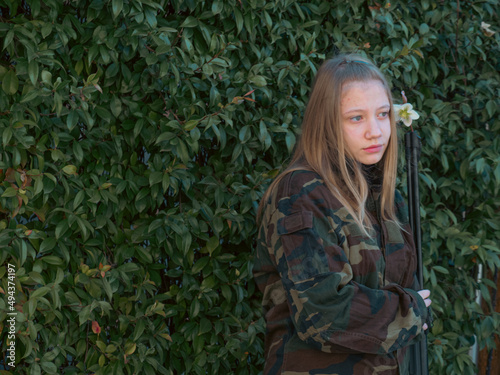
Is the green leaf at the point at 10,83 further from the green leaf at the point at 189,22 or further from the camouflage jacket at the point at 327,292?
the camouflage jacket at the point at 327,292

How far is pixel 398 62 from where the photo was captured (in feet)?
8.30

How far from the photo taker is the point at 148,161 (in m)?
2.20

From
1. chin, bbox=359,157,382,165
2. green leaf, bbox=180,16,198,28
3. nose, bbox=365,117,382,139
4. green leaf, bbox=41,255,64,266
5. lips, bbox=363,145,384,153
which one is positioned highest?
green leaf, bbox=180,16,198,28

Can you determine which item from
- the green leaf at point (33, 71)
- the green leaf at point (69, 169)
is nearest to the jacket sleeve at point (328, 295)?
the green leaf at point (69, 169)

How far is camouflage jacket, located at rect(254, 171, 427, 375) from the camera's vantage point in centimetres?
155

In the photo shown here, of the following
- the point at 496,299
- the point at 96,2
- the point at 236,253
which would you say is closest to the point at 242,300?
the point at 236,253

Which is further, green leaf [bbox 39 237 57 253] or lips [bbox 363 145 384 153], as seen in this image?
green leaf [bbox 39 237 57 253]

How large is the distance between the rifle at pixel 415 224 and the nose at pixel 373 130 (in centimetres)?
31

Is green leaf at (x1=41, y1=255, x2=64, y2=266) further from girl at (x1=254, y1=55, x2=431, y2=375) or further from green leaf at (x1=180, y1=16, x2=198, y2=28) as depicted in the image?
green leaf at (x1=180, y1=16, x2=198, y2=28)

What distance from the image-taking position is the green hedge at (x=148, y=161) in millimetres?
2029

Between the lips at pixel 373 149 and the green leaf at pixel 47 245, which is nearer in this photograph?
the lips at pixel 373 149

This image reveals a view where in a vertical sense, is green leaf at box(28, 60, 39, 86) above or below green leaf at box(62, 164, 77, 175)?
above

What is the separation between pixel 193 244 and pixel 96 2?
94 cm

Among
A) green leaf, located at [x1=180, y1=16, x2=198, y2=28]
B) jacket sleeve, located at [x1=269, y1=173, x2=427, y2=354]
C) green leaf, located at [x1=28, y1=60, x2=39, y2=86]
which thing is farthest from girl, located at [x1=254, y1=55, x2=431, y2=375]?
green leaf, located at [x1=28, y1=60, x2=39, y2=86]
